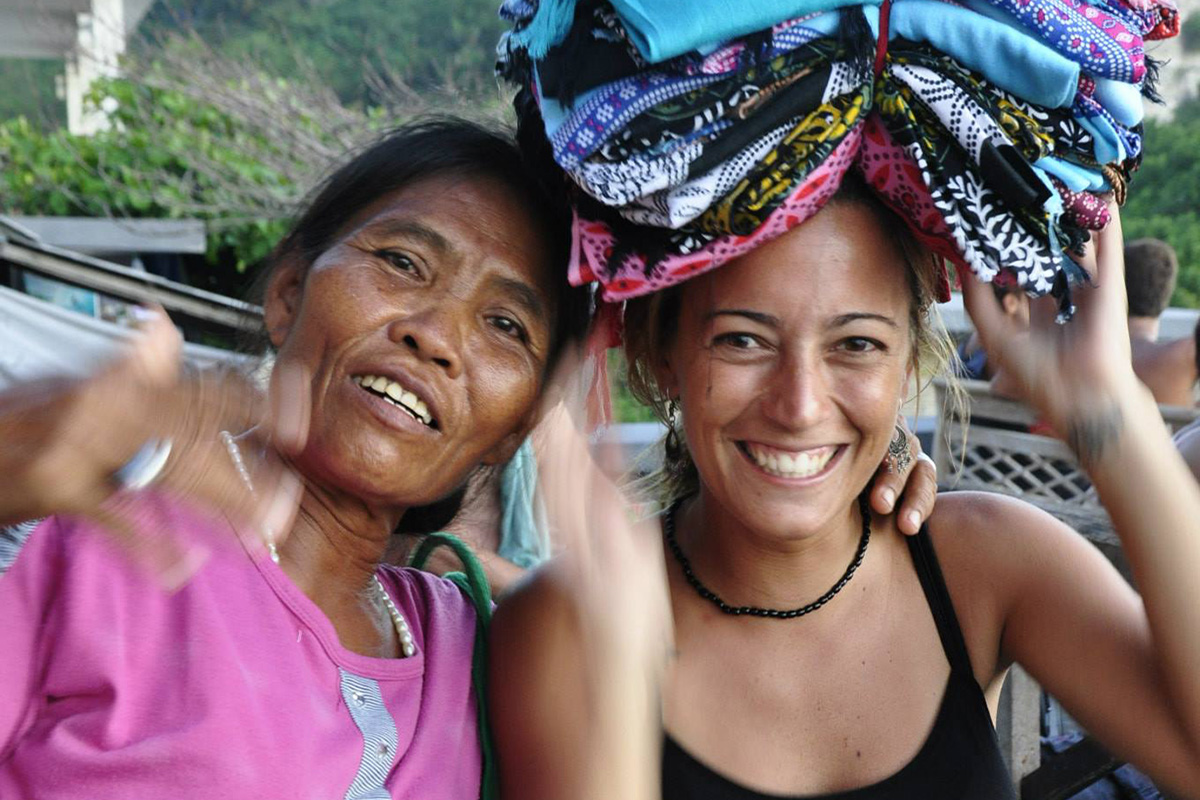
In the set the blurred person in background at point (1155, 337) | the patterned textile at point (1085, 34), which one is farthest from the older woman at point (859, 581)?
the blurred person in background at point (1155, 337)

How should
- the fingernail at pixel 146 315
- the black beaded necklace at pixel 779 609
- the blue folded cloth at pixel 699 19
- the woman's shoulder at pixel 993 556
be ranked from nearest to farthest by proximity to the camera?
the fingernail at pixel 146 315 → the blue folded cloth at pixel 699 19 → the woman's shoulder at pixel 993 556 → the black beaded necklace at pixel 779 609

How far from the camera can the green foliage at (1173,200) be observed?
11594 mm

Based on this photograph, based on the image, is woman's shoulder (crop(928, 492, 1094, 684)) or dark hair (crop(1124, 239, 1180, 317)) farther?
dark hair (crop(1124, 239, 1180, 317))

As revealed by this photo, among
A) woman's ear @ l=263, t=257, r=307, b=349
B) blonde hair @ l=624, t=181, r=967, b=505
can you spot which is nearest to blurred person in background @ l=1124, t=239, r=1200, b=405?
blonde hair @ l=624, t=181, r=967, b=505

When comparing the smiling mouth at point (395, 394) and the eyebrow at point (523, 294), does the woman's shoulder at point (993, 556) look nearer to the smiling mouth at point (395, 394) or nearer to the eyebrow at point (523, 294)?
the eyebrow at point (523, 294)

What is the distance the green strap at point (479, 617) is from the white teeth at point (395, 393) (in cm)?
40

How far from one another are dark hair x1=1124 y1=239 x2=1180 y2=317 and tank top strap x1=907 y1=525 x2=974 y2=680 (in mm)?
5011

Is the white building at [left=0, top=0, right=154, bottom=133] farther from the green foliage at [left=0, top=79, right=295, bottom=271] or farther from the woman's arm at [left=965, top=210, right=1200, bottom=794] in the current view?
the woman's arm at [left=965, top=210, right=1200, bottom=794]

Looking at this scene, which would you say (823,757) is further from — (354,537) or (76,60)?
(76,60)

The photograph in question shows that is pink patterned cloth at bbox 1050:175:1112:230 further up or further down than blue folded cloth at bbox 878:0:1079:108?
further down

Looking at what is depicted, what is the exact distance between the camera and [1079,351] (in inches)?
76.8

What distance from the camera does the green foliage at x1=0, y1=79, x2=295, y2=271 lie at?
26.8 feet

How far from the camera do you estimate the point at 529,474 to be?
3.27 meters

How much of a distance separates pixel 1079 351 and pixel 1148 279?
518 centimetres
